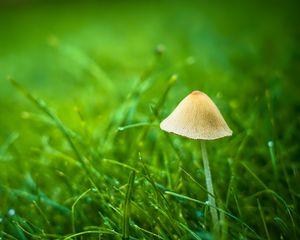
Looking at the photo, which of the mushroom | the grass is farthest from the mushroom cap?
the grass

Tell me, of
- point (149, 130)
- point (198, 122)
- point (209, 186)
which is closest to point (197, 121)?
point (198, 122)

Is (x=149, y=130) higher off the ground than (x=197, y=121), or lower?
lower

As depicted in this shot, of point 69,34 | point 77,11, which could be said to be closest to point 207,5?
point 69,34

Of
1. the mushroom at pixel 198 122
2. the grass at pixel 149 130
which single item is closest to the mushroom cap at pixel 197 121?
the mushroom at pixel 198 122

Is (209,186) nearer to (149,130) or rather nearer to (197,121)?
(197,121)

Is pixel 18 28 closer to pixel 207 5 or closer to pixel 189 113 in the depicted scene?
pixel 207 5

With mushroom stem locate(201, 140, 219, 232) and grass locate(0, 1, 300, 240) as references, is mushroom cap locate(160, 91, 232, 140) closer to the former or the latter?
mushroom stem locate(201, 140, 219, 232)

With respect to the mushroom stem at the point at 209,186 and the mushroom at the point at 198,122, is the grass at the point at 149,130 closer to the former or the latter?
the mushroom stem at the point at 209,186

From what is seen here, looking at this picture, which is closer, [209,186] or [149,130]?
[209,186]
